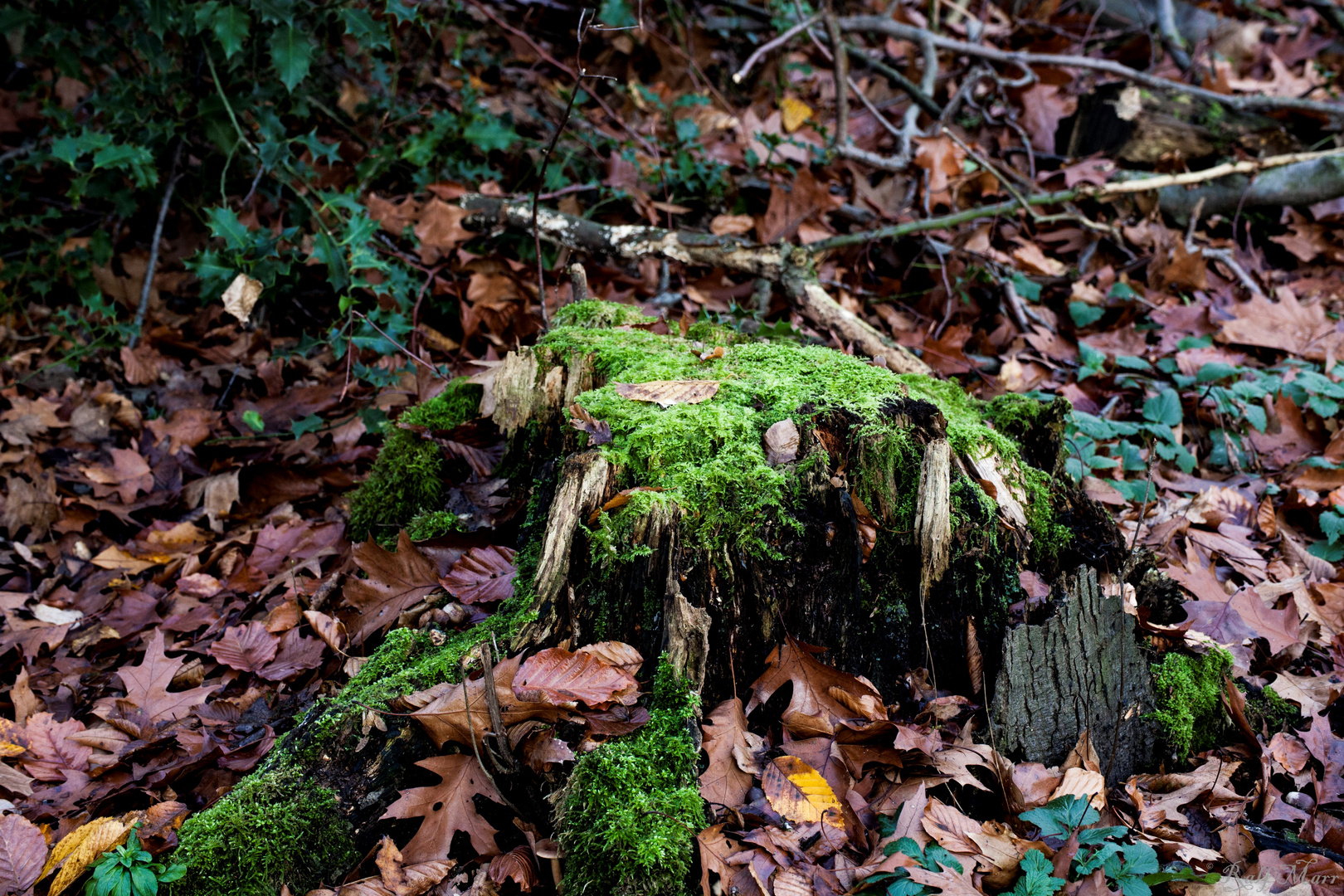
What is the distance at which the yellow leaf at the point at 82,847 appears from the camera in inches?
76.4

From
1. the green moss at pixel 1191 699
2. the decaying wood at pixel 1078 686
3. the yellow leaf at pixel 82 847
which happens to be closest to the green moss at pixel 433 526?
the yellow leaf at pixel 82 847

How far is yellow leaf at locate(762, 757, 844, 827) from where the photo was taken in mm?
1917

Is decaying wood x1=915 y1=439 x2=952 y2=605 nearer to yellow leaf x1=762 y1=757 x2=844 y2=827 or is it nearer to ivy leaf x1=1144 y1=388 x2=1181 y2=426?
yellow leaf x1=762 y1=757 x2=844 y2=827

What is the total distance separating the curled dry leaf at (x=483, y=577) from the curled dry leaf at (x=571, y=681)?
1.58ft

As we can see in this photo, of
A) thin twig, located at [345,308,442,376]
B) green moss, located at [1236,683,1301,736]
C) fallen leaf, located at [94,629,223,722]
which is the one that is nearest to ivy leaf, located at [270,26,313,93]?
thin twig, located at [345,308,442,376]

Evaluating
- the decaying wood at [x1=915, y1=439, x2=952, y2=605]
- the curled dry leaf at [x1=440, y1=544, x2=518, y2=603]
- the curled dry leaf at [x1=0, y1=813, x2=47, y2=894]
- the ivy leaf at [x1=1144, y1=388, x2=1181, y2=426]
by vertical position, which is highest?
the decaying wood at [x1=915, y1=439, x2=952, y2=605]

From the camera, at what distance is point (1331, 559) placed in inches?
123

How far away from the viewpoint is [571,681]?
1.92m

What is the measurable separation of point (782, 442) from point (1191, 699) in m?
1.41

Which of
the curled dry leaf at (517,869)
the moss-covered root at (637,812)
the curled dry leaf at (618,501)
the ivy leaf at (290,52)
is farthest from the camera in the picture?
the ivy leaf at (290,52)

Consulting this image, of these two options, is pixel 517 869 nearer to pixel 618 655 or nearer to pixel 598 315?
pixel 618 655

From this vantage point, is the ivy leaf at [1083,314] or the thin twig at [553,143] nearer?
the thin twig at [553,143]

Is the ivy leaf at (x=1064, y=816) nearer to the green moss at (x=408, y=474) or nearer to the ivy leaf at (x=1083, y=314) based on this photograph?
the green moss at (x=408, y=474)

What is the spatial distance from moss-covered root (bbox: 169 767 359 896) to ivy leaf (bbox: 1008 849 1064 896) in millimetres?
1501
